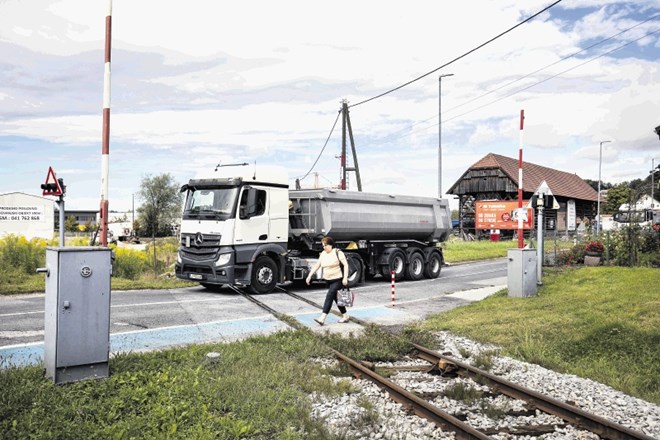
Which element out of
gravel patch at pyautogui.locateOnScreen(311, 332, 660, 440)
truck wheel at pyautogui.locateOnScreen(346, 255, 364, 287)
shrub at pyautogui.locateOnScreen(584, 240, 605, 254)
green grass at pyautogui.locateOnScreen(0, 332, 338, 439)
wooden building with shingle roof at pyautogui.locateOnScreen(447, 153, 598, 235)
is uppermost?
wooden building with shingle roof at pyautogui.locateOnScreen(447, 153, 598, 235)

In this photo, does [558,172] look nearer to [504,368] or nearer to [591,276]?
[591,276]

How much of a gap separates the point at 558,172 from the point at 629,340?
6854 centimetres

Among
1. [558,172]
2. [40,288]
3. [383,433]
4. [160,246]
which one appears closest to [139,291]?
[40,288]

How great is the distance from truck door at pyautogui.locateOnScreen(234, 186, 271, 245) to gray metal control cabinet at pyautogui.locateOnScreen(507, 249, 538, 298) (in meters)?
6.39

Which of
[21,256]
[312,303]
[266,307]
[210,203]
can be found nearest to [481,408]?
[266,307]

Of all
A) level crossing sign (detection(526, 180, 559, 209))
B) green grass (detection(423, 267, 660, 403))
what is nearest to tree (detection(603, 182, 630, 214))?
green grass (detection(423, 267, 660, 403))

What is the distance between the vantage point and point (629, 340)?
8.77 meters

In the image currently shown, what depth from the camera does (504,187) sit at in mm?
58344

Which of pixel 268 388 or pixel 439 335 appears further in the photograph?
pixel 439 335

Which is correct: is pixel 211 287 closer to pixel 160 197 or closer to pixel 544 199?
pixel 544 199

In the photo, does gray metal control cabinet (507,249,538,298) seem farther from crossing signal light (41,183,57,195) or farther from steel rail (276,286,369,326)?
crossing signal light (41,183,57,195)

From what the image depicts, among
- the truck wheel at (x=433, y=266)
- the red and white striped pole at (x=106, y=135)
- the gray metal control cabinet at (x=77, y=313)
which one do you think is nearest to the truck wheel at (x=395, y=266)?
the truck wheel at (x=433, y=266)

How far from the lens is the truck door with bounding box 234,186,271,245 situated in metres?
14.8

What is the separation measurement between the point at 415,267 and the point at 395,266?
1.13m
